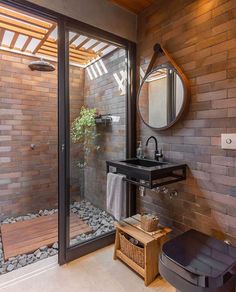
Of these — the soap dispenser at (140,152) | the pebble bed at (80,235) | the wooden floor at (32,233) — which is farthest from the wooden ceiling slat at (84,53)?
the wooden floor at (32,233)

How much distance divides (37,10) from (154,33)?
1.16 meters

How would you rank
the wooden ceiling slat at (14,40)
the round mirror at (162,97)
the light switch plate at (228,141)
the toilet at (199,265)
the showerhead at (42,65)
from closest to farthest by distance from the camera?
the toilet at (199,265), the light switch plate at (228,141), the round mirror at (162,97), the wooden ceiling slat at (14,40), the showerhead at (42,65)

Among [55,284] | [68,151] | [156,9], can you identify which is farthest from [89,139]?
[156,9]

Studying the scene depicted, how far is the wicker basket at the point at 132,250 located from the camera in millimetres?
1820

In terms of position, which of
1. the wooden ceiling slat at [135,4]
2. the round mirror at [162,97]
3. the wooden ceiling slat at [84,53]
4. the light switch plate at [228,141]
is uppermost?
the wooden ceiling slat at [135,4]

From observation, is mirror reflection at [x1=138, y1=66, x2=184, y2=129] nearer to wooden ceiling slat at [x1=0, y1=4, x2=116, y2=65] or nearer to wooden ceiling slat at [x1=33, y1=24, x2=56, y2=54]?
wooden ceiling slat at [x1=0, y1=4, x2=116, y2=65]

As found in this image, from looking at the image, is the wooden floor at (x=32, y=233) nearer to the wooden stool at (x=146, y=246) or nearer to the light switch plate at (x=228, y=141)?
the wooden stool at (x=146, y=246)

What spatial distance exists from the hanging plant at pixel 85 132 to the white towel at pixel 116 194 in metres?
0.39

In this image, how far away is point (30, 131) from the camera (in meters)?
3.15

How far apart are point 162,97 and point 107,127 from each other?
2.51 feet

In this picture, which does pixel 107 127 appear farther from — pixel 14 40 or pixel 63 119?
pixel 14 40

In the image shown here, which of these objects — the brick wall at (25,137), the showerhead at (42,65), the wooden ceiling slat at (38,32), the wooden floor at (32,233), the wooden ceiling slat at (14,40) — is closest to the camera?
the wooden ceiling slat at (38,32)

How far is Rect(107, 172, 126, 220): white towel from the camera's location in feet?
6.92

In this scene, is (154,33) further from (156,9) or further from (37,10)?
(37,10)
